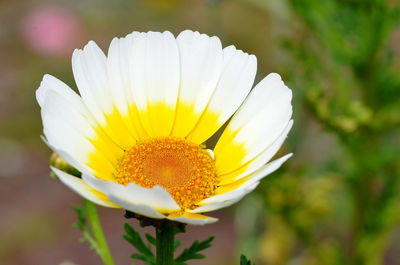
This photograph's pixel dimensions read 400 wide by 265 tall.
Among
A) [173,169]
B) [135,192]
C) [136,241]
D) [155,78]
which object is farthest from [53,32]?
[135,192]

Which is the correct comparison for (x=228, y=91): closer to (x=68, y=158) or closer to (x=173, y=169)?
(x=173, y=169)

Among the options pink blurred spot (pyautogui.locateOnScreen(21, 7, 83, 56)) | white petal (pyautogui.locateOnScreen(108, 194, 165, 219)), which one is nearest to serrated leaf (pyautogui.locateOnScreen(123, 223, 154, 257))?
white petal (pyautogui.locateOnScreen(108, 194, 165, 219))

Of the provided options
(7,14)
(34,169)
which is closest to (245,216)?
(34,169)

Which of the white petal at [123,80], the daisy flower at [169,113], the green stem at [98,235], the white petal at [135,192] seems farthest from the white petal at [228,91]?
the white petal at [135,192]

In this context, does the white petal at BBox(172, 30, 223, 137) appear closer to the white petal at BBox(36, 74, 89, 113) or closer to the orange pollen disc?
the orange pollen disc

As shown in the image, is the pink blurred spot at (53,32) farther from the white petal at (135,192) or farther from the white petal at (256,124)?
the white petal at (135,192)

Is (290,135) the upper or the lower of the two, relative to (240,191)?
upper
